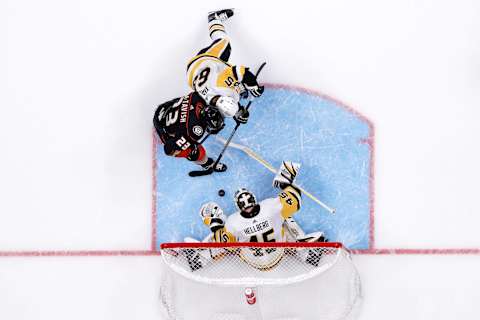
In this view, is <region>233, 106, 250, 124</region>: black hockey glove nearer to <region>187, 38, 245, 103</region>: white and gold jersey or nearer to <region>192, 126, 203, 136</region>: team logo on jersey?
<region>187, 38, 245, 103</region>: white and gold jersey

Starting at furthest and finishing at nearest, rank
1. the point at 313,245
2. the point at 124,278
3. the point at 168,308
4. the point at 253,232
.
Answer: the point at 124,278, the point at 168,308, the point at 253,232, the point at 313,245

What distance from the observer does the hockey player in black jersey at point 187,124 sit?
9.88ft

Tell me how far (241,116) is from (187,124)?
350mm

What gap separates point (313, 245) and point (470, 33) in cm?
159

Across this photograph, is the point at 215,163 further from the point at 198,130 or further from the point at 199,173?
the point at 198,130

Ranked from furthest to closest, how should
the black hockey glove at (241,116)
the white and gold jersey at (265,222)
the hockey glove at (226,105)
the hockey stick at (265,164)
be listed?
the hockey stick at (265,164)
the black hockey glove at (241,116)
the white and gold jersey at (265,222)
the hockey glove at (226,105)

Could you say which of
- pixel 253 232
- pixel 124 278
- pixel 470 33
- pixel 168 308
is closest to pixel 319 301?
pixel 253 232

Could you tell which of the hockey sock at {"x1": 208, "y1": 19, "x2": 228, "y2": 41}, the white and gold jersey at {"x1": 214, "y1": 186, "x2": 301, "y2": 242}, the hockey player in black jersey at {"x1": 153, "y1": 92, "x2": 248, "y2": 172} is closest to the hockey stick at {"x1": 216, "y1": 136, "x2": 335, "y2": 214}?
A: the white and gold jersey at {"x1": 214, "y1": 186, "x2": 301, "y2": 242}

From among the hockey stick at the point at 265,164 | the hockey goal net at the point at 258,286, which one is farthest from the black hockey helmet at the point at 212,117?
the hockey goal net at the point at 258,286

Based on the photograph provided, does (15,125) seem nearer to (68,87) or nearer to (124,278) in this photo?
(68,87)

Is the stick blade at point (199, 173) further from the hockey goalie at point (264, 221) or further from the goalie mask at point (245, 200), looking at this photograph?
the goalie mask at point (245, 200)

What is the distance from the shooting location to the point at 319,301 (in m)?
3.25

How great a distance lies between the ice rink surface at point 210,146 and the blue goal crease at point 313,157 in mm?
13

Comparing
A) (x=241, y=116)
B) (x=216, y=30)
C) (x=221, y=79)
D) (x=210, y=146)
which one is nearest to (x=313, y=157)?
(x=241, y=116)
